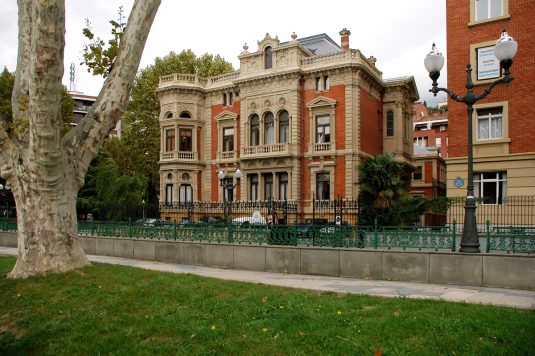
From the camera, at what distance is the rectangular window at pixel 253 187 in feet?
119

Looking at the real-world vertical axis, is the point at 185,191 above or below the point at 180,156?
below

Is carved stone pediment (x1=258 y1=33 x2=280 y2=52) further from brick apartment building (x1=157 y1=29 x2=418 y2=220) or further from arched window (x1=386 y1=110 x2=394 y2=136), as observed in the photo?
arched window (x1=386 y1=110 x2=394 y2=136)

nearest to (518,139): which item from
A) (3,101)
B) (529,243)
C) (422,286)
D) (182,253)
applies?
(529,243)

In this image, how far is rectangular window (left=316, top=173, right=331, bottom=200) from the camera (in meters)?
33.7

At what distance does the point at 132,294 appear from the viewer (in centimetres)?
842

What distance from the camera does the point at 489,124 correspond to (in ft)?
72.1

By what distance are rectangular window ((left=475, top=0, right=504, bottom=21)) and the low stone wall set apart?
15.4m

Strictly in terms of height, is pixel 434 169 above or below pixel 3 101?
below

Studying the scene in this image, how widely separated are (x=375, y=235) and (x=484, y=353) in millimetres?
7316

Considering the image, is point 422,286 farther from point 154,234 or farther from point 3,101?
point 3,101

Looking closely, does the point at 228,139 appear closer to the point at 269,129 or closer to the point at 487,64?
the point at 269,129

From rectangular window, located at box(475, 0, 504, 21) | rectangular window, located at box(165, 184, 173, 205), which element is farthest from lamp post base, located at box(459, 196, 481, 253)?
rectangular window, located at box(165, 184, 173, 205)

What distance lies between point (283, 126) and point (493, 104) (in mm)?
16781

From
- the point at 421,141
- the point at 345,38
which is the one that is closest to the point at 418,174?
the point at 345,38
